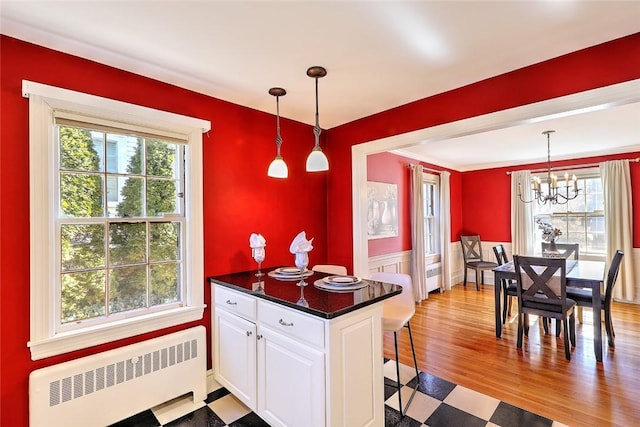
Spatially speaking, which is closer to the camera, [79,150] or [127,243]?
[79,150]

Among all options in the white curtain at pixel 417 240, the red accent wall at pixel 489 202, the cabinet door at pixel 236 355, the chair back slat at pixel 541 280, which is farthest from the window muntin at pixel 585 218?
the cabinet door at pixel 236 355

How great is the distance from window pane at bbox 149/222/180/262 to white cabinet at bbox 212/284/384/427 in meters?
0.63

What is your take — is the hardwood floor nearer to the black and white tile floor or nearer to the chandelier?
the black and white tile floor

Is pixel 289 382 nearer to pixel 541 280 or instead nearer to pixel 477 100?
pixel 477 100

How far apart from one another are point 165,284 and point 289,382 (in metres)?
1.24

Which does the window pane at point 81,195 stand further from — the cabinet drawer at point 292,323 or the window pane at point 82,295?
the cabinet drawer at point 292,323

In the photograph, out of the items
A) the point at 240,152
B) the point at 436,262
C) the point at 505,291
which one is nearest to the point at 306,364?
the point at 240,152

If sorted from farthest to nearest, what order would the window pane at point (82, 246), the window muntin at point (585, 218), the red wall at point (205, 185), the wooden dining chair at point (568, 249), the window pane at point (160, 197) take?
the window muntin at point (585, 218)
the wooden dining chair at point (568, 249)
the window pane at point (160, 197)
the window pane at point (82, 246)
the red wall at point (205, 185)

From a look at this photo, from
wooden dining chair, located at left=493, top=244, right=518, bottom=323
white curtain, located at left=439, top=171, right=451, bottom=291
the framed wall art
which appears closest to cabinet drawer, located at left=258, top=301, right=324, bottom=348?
the framed wall art

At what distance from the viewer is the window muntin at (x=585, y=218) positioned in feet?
16.5

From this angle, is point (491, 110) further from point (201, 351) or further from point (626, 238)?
point (626, 238)

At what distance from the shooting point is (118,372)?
1.94 m

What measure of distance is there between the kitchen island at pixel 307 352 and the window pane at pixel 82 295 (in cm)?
83

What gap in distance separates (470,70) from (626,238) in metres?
4.50
